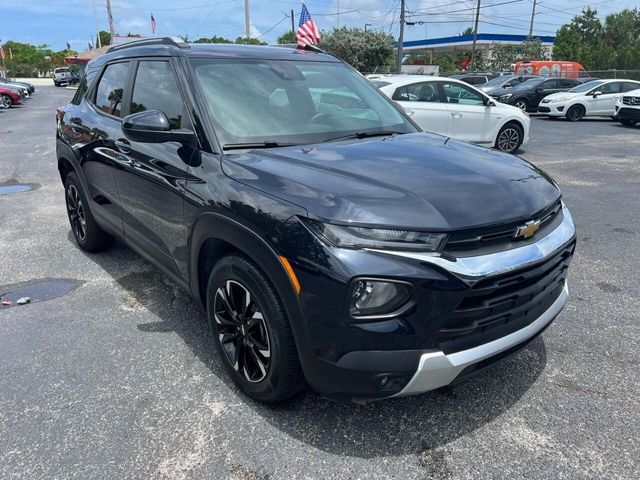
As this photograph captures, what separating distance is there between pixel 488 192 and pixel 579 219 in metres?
4.52

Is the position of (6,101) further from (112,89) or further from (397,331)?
(397,331)

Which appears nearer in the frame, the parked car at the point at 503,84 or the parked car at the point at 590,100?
the parked car at the point at 590,100

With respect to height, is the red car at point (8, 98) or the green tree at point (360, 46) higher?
the green tree at point (360, 46)

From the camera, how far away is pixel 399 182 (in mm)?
2510

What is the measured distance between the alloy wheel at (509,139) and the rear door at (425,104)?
1407 mm

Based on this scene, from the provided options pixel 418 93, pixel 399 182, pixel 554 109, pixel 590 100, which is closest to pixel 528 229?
pixel 399 182

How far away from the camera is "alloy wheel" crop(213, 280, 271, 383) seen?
2611 mm

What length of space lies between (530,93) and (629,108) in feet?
15.5

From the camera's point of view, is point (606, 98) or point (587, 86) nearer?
point (606, 98)

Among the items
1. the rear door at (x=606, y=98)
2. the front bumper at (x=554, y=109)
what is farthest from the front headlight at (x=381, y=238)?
the rear door at (x=606, y=98)

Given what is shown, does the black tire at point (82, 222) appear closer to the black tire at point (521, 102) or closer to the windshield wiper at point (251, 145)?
the windshield wiper at point (251, 145)

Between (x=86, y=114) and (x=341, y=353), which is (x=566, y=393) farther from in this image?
(x=86, y=114)

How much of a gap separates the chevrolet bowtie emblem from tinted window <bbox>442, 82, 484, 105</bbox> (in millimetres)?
8489

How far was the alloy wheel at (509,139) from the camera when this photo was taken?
35.8ft
